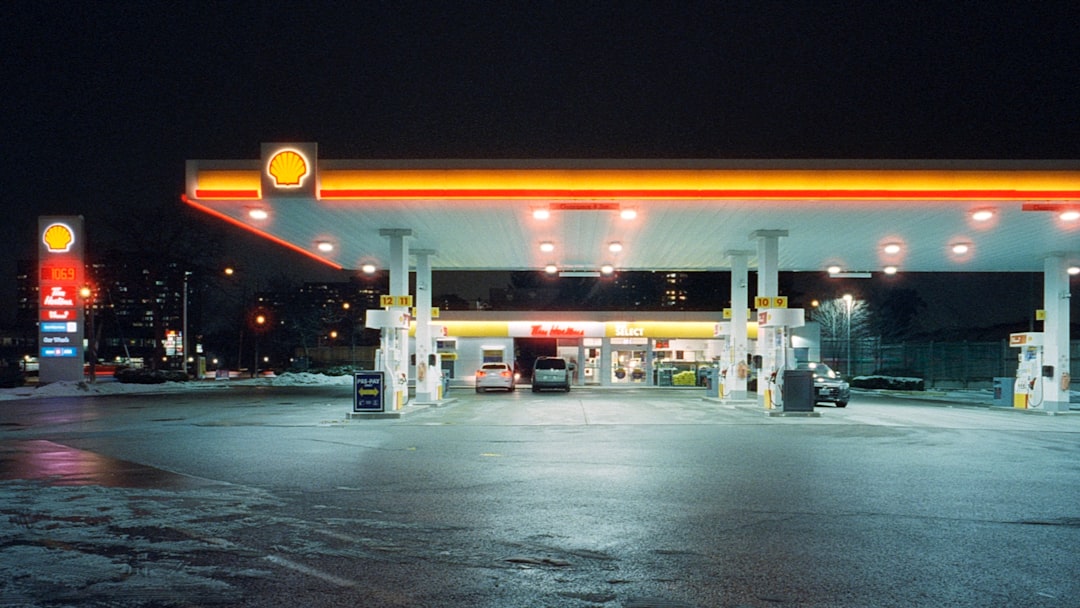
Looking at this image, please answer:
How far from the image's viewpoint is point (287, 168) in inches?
650

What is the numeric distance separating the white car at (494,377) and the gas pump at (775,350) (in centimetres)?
1505

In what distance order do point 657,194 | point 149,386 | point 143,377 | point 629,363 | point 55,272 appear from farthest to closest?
point 629,363 < point 143,377 < point 149,386 < point 55,272 < point 657,194

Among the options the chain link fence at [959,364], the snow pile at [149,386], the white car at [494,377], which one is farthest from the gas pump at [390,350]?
the chain link fence at [959,364]

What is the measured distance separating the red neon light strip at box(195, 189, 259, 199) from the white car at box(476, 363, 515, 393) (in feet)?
64.2

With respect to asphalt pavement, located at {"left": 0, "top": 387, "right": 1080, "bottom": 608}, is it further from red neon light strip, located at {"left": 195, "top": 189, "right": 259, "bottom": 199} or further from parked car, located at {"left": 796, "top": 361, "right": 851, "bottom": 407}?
parked car, located at {"left": 796, "top": 361, "right": 851, "bottom": 407}

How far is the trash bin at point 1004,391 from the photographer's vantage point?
26.1 meters

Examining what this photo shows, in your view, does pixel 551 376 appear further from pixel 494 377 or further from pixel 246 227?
pixel 246 227

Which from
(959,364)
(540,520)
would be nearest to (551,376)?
(959,364)

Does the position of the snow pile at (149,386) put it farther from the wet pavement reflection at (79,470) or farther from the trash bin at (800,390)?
the trash bin at (800,390)

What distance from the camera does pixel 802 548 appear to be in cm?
692

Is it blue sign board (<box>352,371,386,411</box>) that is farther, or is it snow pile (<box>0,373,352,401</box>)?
snow pile (<box>0,373,352,401</box>)

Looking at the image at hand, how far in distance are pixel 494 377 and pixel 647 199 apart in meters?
19.5

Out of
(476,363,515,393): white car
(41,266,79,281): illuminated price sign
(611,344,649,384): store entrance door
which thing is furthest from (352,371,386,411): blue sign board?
(611,344,649,384): store entrance door

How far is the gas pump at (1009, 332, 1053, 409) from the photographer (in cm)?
2439
